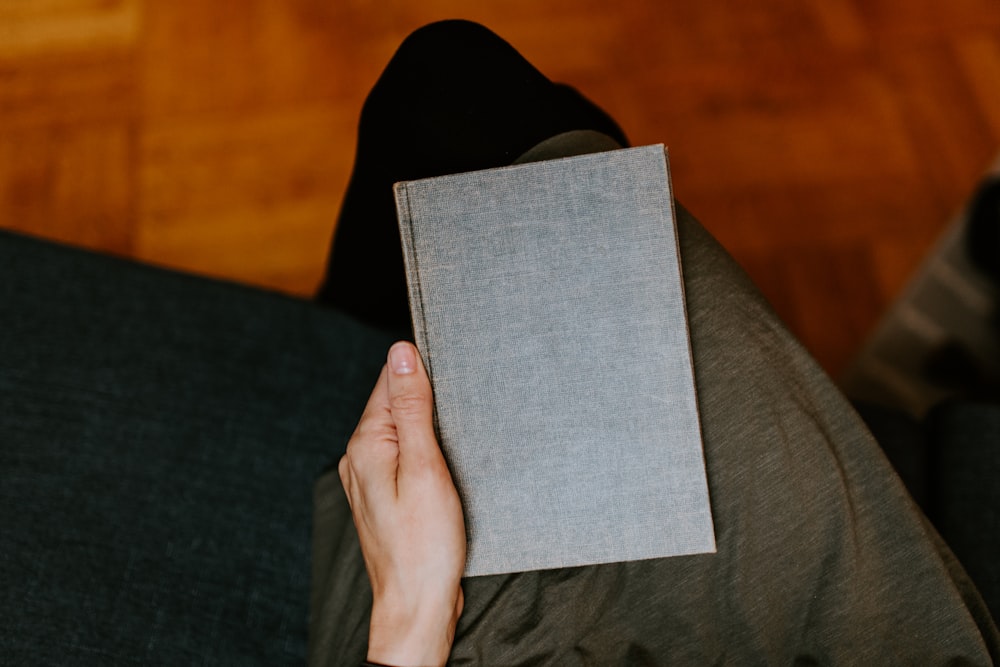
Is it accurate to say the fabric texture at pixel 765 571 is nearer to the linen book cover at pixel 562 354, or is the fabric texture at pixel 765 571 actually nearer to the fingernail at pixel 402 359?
the linen book cover at pixel 562 354

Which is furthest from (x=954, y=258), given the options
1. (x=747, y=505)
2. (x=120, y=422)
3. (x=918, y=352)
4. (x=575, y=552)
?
(x=120, y=422)

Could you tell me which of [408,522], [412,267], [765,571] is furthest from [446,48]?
[765,571]

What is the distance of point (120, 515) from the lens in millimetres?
660

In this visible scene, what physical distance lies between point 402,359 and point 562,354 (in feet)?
0.37

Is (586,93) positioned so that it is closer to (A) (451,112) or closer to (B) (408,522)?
(A) (451,112)

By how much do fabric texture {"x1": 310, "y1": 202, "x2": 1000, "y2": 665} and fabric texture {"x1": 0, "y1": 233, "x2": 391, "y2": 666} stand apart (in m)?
0.23

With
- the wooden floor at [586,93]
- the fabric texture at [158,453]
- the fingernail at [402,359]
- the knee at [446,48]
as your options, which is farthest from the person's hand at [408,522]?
the wooden floor at [586,93]

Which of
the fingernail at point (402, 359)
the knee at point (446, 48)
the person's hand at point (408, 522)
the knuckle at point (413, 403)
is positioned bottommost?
the person's hand at point (408, 522)

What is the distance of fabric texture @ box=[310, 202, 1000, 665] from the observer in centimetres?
55

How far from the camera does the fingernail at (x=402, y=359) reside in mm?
521

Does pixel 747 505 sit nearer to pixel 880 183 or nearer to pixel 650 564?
pixel 650 564

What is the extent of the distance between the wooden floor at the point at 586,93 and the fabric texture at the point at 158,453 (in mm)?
372

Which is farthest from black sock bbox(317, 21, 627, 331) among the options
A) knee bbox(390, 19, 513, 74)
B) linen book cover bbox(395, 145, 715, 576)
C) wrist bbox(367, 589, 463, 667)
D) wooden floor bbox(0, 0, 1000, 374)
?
wooden floor bbox(0, 0, 1000, 374)

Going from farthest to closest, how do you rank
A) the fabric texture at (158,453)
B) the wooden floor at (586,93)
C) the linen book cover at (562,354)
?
the wooden floor at (586,93), the fabric texture at (158,453), the linen book cover at (562,354)
